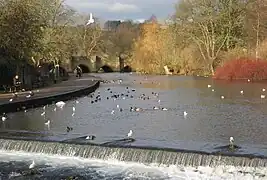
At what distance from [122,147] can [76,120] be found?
722cm

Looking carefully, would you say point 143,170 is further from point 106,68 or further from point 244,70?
point 106,68

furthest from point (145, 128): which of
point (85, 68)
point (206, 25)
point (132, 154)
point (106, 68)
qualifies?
point (106, 68)

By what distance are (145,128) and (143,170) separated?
17.1ft

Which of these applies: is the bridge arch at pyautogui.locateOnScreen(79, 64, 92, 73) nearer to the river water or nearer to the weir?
the river water

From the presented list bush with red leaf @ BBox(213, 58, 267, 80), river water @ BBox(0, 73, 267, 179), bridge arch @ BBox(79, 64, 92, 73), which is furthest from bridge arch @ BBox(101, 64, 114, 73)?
river water @ BBox(0, 73, 267, 179)

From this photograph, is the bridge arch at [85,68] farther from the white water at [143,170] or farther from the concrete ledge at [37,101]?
the white water at [143,170]

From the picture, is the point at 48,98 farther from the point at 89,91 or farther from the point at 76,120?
the point at 89,91

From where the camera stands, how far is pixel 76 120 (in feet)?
72.3

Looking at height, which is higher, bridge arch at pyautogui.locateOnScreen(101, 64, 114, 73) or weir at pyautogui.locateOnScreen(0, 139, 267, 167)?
bridge arch at pyautogui.locateOnScreen(101, 64, 114, 73)

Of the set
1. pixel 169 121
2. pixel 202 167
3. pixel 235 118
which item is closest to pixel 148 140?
pixel 202 167

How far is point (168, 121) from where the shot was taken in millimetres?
20891

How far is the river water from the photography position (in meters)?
14.0

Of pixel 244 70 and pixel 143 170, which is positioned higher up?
pixel 244 70

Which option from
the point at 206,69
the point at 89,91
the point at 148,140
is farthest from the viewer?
the point at 206,69
